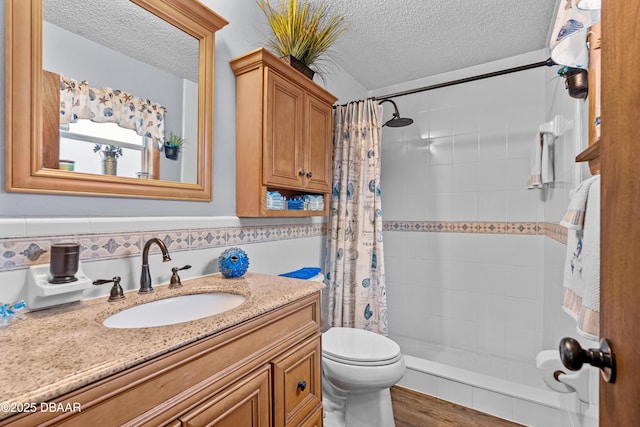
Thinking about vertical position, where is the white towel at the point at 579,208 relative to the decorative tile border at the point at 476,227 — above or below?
above

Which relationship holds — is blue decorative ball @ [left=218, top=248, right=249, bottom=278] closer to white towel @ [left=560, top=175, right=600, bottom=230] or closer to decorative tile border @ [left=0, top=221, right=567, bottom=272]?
decorative tile border @ [left=0, top=221, right=567, bottom=272]

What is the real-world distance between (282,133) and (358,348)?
4.27 ft

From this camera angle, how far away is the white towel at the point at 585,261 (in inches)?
27.3

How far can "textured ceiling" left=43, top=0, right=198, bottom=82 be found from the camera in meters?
0.97

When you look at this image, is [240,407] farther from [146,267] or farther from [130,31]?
[130,31]

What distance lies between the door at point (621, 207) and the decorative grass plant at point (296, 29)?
1.41m

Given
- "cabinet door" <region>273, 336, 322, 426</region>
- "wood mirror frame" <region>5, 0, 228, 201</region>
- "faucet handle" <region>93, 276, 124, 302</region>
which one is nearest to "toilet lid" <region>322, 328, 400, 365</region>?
→ "cabinet door" <region>273, 336, 322, 426</region>

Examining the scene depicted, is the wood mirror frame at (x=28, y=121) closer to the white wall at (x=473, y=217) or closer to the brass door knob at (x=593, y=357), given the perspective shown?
the brass door knob at (x=593, y=357)

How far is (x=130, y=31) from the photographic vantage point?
1.12 meters

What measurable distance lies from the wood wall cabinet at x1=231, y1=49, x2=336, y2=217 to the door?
1236 millimetres

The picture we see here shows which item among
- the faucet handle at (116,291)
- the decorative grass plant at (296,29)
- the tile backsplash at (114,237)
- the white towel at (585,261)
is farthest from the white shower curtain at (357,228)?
the faucet handle at (116,291)

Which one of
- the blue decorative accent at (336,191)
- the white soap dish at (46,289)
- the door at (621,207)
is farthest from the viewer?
the blue decorative accent at (336,191)

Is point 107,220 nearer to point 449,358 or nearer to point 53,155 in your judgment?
point 53,155

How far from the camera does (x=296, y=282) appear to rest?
124 cm
